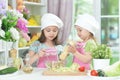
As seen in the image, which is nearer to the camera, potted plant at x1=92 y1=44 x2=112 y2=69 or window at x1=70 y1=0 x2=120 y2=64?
potted plant at x1=92 y1=44 x2=112 y2=69

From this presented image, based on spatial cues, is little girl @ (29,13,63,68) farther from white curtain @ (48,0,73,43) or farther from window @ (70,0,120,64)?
window @ (70,0,120,64)

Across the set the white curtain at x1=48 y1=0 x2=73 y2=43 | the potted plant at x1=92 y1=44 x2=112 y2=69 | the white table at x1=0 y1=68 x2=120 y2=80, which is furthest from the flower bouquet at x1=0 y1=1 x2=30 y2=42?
the white curtain at x1=48 y1=0 x2=73 y2=43

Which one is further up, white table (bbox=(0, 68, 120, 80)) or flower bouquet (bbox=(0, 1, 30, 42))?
flower bouquet (bbox=(0, 1, 30, 42))

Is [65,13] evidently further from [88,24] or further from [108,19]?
[88,24]

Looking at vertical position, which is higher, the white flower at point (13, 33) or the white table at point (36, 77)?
the white flower at point (13, 33)

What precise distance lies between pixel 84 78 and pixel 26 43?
6.72ft

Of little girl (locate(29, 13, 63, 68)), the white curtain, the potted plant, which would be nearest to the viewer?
the potted plant

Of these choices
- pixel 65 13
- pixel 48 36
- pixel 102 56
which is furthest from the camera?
pixel 65 13

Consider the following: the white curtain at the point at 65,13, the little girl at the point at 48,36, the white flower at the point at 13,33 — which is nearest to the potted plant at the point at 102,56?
the white flower at the point at 13,33

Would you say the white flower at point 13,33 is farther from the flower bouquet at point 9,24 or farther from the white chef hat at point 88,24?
the white chef hat at point 88,24

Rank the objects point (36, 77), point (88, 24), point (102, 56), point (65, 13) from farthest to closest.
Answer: point (65, 13)
point (88, 24)
point (102, 56)
point (36, 77)

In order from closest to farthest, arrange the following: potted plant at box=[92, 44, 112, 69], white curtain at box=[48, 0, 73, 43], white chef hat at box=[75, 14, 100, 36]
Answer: potted plant at box=[92, 44, 112, 69] → white chef hat at box=[75, 14, 100, 36] → white curtain at box=[48, 0, 73, 43]

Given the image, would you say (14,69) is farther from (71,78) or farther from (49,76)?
(71,78)

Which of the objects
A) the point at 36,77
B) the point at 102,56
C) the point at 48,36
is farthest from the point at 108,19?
the point at 36,77
